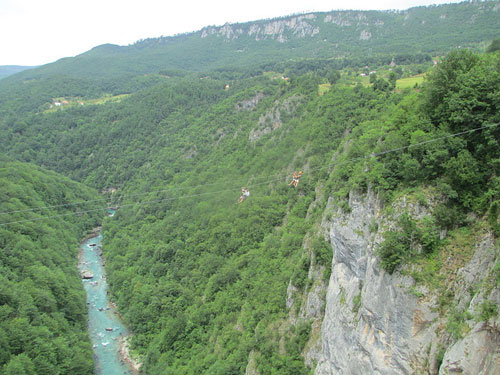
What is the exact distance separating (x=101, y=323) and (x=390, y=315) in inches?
1751

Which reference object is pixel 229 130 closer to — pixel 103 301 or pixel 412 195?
pixel 103 301

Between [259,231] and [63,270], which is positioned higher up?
[259,231]

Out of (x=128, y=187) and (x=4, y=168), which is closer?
(x=4, y=168)

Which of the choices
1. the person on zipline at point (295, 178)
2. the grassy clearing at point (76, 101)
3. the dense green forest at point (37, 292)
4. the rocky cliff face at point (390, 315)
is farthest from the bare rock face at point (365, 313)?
the grassy clearing at point (76, 101)

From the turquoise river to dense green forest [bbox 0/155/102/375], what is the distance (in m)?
2.27

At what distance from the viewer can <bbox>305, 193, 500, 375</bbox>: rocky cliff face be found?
42.7ft

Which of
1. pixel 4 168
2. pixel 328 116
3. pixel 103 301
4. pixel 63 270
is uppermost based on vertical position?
pixel 328 116

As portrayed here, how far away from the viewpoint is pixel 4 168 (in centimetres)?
6888

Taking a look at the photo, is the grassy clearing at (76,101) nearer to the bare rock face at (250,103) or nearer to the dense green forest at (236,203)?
the dense green forest at (236,203)

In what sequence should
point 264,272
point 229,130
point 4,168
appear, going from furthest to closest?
1. point 229,130
2. point 4,168
3. point 264,272

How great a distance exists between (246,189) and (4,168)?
150 feet

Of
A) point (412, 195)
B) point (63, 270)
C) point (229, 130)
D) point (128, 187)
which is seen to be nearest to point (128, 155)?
point (128, 187)

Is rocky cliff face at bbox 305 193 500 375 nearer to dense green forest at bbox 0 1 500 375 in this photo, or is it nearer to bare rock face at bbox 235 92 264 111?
dense green forest at bbox 0 1 500 375

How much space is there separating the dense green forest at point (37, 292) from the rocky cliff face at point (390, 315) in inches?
1121
